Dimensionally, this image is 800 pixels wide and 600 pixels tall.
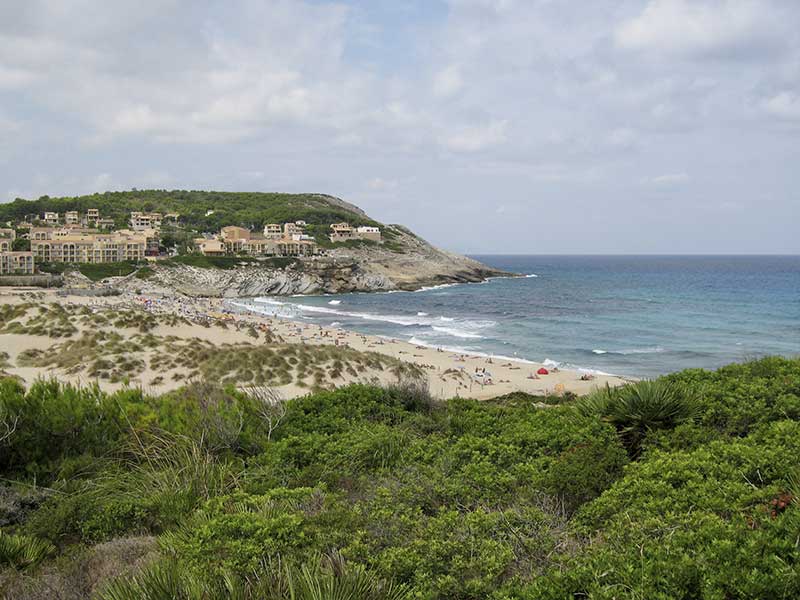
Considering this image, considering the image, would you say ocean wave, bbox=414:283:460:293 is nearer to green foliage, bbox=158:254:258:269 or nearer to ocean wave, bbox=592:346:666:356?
green foliage, bbox=158:254:258:269

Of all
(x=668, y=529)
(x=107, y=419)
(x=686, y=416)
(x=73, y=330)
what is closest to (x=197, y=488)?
(x=107, y=419)

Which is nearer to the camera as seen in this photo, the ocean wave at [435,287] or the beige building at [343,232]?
the ocean wave at [435,287]

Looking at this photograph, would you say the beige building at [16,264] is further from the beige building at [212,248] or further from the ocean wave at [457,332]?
the ocean wave at [457,332]

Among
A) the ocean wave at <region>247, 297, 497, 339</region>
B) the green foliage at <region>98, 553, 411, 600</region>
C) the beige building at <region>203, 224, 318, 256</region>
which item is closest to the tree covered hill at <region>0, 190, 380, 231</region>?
the beige building at <region>203, 224, 318, 256</region>

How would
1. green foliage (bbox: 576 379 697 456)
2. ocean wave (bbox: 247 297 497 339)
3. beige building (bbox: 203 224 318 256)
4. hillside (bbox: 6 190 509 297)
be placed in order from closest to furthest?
1. green foliage (bbox: 576 379 697 456)
2. ocean wave (bbox: 247 297 497 339)
3. hillside (bbox: 6 190 509 297)
4. beige building (bbox: 203 224 318 256)

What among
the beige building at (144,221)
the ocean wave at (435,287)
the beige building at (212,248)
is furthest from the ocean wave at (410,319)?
the beige building at (144,221)

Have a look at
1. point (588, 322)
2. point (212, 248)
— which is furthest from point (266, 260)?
point (588, 322)

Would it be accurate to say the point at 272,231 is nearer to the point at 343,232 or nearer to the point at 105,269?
the point at 343,232
